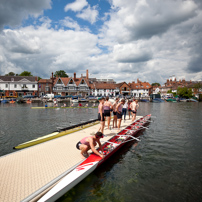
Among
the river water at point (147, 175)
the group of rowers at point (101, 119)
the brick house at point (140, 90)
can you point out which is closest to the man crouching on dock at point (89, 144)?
the group of rowers at point (101, 119)

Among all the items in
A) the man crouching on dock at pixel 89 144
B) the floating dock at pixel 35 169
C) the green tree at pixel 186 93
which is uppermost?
the green tree at pixel 186 93

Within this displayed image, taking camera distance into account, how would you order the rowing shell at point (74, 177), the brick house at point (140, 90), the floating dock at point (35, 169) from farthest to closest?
the brick house at point (140, 90) → the floating dock at point (35, 169) → the rowing shell at point (74, 177)

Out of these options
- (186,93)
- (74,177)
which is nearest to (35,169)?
(74,177)

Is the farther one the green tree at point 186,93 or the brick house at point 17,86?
the green tree at point 186,93

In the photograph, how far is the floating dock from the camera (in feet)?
16.6

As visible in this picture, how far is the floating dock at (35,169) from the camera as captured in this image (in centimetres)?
507

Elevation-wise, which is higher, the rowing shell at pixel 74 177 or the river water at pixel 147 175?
the rowing shell at pixel 74 177

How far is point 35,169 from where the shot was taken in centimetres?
652

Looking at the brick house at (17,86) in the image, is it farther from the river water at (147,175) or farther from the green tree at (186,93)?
the green tree at (186,93)

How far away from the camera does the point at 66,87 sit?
78688 millimetres

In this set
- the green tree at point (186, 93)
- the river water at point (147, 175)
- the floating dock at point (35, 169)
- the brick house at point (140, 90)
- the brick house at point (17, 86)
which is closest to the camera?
the floating dock at point (35, 169)

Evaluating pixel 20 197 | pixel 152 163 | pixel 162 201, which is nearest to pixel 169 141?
pixel 152 163

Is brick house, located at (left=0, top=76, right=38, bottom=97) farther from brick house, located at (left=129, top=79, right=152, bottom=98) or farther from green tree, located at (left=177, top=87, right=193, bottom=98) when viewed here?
green tree, located at (left=177, top=87, right=193, bottom=98)

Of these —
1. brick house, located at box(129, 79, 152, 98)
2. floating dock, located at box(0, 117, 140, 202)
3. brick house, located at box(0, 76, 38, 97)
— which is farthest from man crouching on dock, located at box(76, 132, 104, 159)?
brick house, located at box(129, 79, 152, 98)
